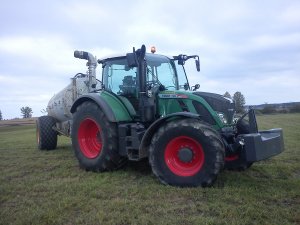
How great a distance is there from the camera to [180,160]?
5.88 meters

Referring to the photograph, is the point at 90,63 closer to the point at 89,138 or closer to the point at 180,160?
the point at 89,138

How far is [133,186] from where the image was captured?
5.87 meters

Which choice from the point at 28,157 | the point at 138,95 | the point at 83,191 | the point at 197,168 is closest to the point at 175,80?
the point at 138,95

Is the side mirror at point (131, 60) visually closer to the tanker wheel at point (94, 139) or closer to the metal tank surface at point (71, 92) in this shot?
the tanker wheel at point (94, 139)

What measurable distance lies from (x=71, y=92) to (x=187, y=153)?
601 cm

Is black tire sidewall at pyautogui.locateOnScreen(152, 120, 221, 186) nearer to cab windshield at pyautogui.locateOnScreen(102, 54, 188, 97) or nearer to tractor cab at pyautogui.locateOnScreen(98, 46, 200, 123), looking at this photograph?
tractor cab at pyautogui.locateOnScreen(98, 46, 200, 123)

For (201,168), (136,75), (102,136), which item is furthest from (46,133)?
(201,168)

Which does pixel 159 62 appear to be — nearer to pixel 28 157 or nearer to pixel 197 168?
pixel 197 168

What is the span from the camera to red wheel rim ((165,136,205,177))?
18.8ft

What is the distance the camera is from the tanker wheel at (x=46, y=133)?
11.4 metres

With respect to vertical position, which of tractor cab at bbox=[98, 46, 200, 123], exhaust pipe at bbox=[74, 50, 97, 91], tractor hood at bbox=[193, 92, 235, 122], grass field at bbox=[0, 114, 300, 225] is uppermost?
exhaust pipe at bbox=[74, 50, 97, 91]

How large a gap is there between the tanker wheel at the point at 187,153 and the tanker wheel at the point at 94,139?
124 centimetres

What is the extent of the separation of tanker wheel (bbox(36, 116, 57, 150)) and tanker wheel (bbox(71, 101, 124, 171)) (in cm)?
389

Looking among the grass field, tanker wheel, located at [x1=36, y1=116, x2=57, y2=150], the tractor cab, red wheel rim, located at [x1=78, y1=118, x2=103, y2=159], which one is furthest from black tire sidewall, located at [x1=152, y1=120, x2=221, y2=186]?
tanker wheel, located at [x1=36, y1=116, x2=57, y2=150]
